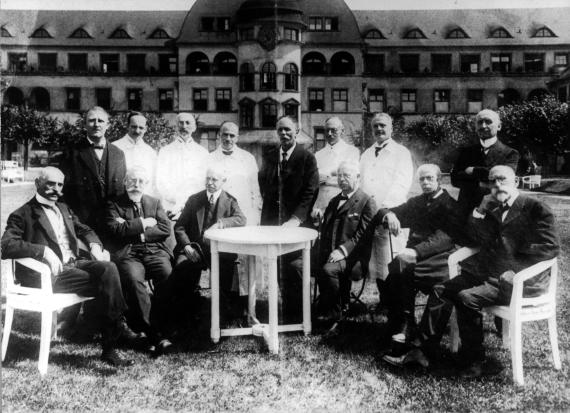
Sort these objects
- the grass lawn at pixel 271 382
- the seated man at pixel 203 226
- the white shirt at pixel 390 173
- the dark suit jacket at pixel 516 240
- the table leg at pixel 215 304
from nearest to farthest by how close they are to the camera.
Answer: the grass lawn at pixel 271 382 → the dark suit jacket at pixel 516 240 → the table leg at pixel 215 304 → the seated man at pixel 203 226 → the white shirt at pixel 390 173

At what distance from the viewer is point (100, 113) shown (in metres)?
4.37

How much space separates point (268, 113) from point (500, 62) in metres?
2.31

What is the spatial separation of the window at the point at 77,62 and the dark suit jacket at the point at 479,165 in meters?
4.07

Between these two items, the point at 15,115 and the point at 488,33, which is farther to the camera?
the point at 15,115

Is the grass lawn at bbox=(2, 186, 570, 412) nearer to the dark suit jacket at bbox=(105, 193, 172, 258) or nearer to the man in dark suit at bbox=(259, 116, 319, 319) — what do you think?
the man in dark suit at bbox=(259, 116, 319, 319)

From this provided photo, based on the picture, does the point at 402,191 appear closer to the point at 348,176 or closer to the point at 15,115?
the point at 348,176

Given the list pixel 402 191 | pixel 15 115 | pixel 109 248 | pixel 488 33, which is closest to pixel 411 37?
pixel 488 33

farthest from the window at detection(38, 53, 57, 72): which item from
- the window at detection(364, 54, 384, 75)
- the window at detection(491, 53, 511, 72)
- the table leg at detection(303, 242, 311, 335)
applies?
the window at detection(491, 53, 511, 72)

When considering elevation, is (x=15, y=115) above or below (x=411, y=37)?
below

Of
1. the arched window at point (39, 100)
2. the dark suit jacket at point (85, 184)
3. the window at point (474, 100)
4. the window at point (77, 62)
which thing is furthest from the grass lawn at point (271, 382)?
the window at point (77, 62)

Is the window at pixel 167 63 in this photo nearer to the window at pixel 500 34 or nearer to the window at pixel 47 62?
the window at pixel 47 62

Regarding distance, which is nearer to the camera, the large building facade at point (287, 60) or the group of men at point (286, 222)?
the group of men at point (286, 222)

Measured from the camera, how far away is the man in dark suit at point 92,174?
441cm

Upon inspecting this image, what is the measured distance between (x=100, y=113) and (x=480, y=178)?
10.7 ft
